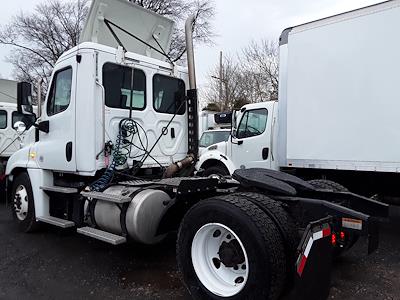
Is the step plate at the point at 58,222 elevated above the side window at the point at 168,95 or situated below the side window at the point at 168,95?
below

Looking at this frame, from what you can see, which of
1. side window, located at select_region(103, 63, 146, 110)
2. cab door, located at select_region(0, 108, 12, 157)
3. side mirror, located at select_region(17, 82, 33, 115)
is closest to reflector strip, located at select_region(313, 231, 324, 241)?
side window, located at select_region(103, 63, 146, 110)

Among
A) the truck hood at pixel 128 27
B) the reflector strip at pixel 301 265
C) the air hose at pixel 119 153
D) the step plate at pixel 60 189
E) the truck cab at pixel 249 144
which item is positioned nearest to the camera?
the reflector strip at pixel 301 265

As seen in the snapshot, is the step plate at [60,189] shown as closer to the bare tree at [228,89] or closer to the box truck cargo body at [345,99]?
the box truck cargo body at [345,99]

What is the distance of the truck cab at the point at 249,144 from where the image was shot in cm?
821

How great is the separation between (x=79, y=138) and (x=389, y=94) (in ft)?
14.3

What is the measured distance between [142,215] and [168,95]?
2335 millimetres

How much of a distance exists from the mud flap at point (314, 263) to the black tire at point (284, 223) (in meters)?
0.16

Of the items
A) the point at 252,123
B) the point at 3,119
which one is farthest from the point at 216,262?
the point at 3,119

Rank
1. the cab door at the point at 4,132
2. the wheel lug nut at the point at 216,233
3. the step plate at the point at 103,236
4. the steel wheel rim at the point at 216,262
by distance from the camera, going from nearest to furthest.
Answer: the steel wheel rim at the point at 216,262, the wheel lug nut at the point at 216,233, the step plate at the point at 103,236, the cab door at the point at 4,132

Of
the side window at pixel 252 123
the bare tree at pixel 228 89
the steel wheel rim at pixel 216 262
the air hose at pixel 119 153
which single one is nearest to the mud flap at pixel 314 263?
the steel wheel rim at pixel 216 262

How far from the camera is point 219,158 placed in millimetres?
8586

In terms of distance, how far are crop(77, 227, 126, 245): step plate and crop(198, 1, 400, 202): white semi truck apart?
3483 millimetres

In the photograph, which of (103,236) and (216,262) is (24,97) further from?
(216,262)

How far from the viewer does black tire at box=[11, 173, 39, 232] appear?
19.5 ft
